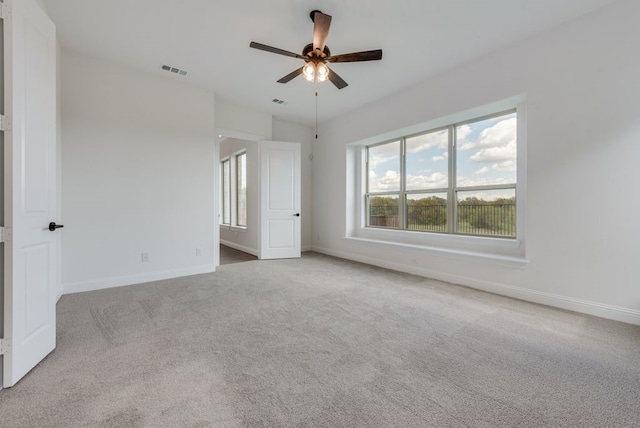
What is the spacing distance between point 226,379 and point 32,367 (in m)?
1.30

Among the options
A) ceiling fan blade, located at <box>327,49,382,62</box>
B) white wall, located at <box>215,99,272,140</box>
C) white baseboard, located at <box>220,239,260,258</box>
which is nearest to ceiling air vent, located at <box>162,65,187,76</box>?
white wall, located at <box>215,99,272,140</box>

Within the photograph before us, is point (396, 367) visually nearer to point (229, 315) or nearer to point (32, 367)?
point (229, 315)

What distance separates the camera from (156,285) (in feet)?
12.1

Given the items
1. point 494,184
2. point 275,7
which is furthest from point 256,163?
point 494,184

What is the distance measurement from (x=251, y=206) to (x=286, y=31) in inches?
154

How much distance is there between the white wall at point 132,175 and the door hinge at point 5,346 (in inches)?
85.1

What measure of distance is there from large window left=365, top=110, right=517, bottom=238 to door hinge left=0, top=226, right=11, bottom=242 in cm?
465

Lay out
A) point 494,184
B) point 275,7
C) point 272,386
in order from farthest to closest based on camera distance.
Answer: point 494,184 → point 275,7 → point 272,386

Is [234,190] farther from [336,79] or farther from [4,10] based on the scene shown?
[4,10]

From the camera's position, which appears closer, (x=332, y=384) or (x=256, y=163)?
(x=332, y=384)

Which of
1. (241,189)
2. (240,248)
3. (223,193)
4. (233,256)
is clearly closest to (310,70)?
(233,256)

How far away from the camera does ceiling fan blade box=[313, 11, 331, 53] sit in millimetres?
2303

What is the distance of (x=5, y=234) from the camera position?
1598 millimetres

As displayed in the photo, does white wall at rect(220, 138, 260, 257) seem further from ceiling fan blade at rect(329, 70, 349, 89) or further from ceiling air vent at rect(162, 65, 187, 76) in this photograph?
ceiling fan blade at rect(329, 70, 349, 89)
